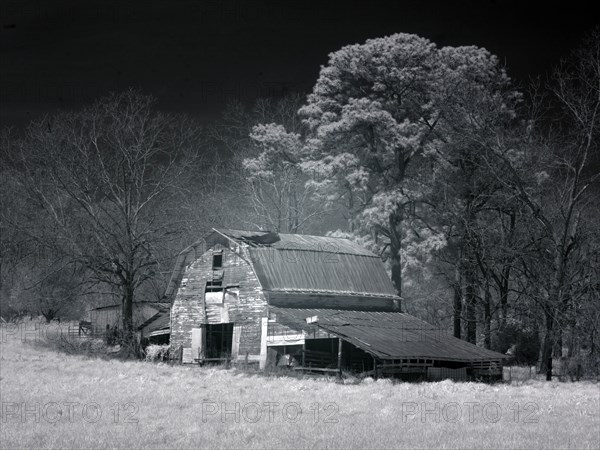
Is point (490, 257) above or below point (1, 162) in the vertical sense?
below

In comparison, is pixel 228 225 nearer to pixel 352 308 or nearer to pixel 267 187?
pixel 267 187

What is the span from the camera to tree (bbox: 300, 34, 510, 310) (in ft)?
147

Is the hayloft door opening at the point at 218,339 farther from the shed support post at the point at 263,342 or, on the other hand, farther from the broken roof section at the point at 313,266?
the broken roof section at the point at 313,266

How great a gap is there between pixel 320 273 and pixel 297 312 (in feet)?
12.4

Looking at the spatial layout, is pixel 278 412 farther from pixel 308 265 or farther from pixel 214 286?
Result: pixel 214 286

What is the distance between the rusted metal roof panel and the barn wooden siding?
29.2 inches

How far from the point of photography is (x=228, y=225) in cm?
6278

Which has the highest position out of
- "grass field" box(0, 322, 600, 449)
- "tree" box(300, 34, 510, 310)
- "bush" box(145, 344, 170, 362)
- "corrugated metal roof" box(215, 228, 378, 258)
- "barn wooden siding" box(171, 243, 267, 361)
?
"tree" box(300, 34, 510, 310)

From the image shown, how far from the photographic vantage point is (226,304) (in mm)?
42438

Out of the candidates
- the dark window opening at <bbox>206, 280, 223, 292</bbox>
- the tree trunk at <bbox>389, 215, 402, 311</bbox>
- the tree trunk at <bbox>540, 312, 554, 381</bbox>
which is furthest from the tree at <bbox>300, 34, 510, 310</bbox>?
the tree trunk at <bbox>540, 312, 554, 381</bbox>

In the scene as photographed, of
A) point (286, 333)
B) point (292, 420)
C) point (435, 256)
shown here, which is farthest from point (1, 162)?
point (292, 420)

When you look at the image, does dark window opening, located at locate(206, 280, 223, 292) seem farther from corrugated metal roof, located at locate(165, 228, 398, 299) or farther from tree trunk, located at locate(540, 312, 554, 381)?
tree trunk, located at locate(540, 312, 554, 381)

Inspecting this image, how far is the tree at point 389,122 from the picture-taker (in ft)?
147

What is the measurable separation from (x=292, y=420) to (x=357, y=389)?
27.5ft
